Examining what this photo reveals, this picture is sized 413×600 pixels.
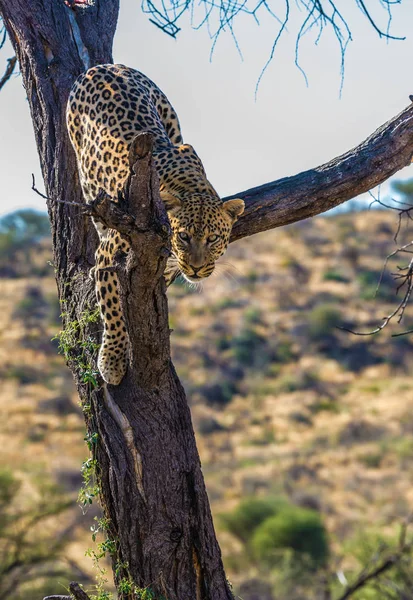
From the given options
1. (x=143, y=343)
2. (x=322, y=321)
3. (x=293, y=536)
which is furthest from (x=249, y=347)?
(x=143, y=343)

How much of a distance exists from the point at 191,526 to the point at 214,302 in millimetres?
42268

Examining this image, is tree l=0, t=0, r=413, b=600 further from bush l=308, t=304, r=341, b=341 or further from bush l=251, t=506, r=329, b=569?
bush l=308, t=304, r=341, b=341

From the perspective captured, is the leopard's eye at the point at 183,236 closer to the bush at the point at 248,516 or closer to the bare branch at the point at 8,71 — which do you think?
the bare branch at the point at 8,71

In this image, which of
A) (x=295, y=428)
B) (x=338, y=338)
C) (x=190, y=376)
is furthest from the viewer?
(x=338, y=338)

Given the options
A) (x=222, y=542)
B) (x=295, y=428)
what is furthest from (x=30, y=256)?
(x=222, y=542)

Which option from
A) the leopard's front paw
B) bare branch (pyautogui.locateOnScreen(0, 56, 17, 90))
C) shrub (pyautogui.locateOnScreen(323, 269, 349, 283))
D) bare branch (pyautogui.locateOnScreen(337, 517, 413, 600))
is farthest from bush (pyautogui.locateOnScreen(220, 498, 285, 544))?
shrub (pyautogui.locateOnScreen(323, 269, 349, 283))

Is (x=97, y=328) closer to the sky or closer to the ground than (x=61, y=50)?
closer to the ground

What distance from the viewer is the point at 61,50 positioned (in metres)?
6.74

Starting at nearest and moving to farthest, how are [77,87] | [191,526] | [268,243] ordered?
[191,526] → [77,87] → [268,243]

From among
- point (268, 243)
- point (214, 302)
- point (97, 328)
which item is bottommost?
point (97, 328)

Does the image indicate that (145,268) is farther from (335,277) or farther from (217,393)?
(335,277)

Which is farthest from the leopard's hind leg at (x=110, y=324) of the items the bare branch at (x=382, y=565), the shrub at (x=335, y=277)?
the shrub at (x=335, y=277)

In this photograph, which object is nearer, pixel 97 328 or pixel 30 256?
pixel 97 328

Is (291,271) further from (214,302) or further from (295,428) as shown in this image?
(295,428)
